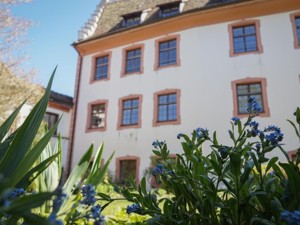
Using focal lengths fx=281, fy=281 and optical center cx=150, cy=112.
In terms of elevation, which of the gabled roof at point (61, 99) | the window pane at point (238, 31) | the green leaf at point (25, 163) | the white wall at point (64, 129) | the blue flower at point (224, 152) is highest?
the window pane at point (238, 31)

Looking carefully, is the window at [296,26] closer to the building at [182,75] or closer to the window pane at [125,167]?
the building at [182,75]

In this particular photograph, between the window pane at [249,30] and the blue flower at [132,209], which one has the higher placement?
the window pane at [249,30]

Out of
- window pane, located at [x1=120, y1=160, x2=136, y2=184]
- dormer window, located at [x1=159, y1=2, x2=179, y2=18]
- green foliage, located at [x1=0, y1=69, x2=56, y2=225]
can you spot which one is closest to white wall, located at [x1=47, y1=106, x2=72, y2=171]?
window pane, located at [x1=120, y1=160, x2=136, y2=184]

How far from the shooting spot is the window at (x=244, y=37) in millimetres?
13023

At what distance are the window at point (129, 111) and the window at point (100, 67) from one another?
7.15ft

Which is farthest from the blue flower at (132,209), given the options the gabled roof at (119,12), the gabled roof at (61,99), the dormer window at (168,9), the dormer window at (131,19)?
the dormer window at (131,19)

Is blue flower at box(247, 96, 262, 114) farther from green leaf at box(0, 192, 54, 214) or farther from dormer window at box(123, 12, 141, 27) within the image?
dormer window at box(123, 12, 141, 27)

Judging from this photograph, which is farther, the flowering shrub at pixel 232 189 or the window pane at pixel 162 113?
the window pane at pixel 162 113

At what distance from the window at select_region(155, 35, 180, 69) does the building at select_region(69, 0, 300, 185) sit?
0.05 m

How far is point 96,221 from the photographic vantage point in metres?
0.84

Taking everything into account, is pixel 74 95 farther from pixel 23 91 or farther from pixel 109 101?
pixel 23 91

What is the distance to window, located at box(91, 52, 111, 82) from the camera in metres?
16.1

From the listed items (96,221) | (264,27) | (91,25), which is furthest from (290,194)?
(91,25)

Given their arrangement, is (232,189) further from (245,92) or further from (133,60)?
(133,60)
